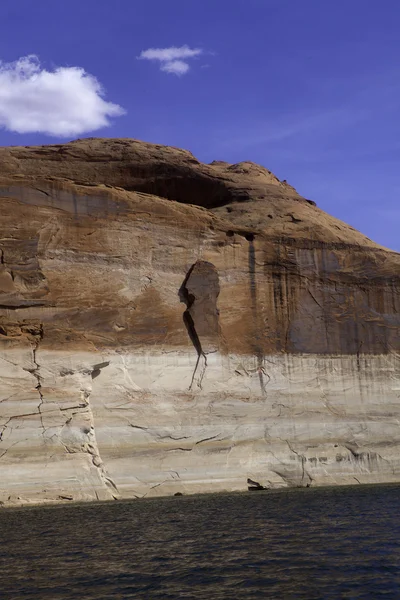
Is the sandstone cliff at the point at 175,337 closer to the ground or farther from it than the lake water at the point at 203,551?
farther from it

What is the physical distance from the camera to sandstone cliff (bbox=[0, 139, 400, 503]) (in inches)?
792

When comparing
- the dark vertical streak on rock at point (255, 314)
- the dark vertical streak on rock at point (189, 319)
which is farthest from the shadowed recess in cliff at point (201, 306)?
the dark vertical streak on rock at point (255, 314)

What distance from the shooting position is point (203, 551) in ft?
39.4

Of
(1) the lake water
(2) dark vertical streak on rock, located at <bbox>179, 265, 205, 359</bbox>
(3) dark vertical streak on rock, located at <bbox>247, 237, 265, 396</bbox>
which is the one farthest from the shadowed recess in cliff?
(1) the lake water

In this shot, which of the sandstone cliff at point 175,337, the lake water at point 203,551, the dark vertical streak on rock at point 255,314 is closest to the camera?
the lake water at point 203,551

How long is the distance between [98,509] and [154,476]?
3.31 meters

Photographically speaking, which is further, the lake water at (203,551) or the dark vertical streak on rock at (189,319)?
the dark vertical streak on rock at (189,319)

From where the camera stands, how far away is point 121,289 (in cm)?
2219

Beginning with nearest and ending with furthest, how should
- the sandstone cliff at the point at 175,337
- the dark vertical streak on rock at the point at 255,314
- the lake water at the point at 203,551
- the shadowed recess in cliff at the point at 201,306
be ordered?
1. the lake water at the point at 203,551
2. the sandstone cliff at the point at 175,337
3. the shadowed recess in cliff at the point at 201,306
4. the dark vertical streak on rock at the point at 255,314

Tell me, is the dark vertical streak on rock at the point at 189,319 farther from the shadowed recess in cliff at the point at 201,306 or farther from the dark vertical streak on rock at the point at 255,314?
the dark vertical streak on rock at the point at 255,314

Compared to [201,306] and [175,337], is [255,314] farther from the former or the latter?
[175,337]

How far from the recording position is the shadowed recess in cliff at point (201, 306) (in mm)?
22859

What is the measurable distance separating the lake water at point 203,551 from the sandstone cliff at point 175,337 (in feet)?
9.20

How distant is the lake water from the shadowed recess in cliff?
233 inches
